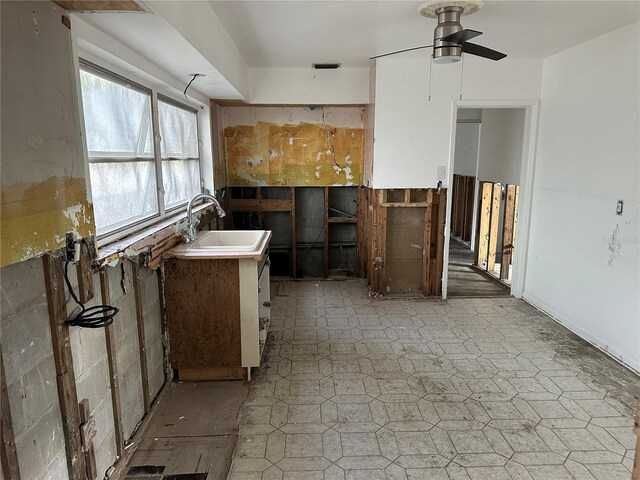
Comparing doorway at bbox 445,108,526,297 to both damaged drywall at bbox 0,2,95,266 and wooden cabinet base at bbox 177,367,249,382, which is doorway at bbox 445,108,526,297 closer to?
wooden cabinet base at bbox 177,367,249,382

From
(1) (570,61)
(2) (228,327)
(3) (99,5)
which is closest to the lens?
(3) (99,5)

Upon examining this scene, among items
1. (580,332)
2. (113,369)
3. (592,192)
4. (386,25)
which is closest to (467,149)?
(592,192)

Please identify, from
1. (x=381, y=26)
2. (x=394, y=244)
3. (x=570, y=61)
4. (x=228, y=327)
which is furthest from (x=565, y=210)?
(x=228, y=327)

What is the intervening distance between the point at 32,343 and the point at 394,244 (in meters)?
3.75

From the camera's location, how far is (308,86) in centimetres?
477

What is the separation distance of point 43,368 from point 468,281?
4927 millimetres

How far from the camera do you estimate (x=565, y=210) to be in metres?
3.90

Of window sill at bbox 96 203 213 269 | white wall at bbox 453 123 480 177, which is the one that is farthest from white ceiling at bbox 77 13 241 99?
white wall at bbox 453 123 480 177

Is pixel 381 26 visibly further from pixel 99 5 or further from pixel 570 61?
pixel 99 5

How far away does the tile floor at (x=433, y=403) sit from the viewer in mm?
2156

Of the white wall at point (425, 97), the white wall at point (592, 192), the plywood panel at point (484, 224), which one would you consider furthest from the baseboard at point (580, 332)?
the white wall at point (425, 97)

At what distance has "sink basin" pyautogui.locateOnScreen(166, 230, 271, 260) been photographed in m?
A: 2.81

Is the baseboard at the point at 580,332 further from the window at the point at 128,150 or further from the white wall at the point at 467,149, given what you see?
the window at the point at 128,150

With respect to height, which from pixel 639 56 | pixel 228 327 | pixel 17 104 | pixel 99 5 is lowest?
pixel 228 327
